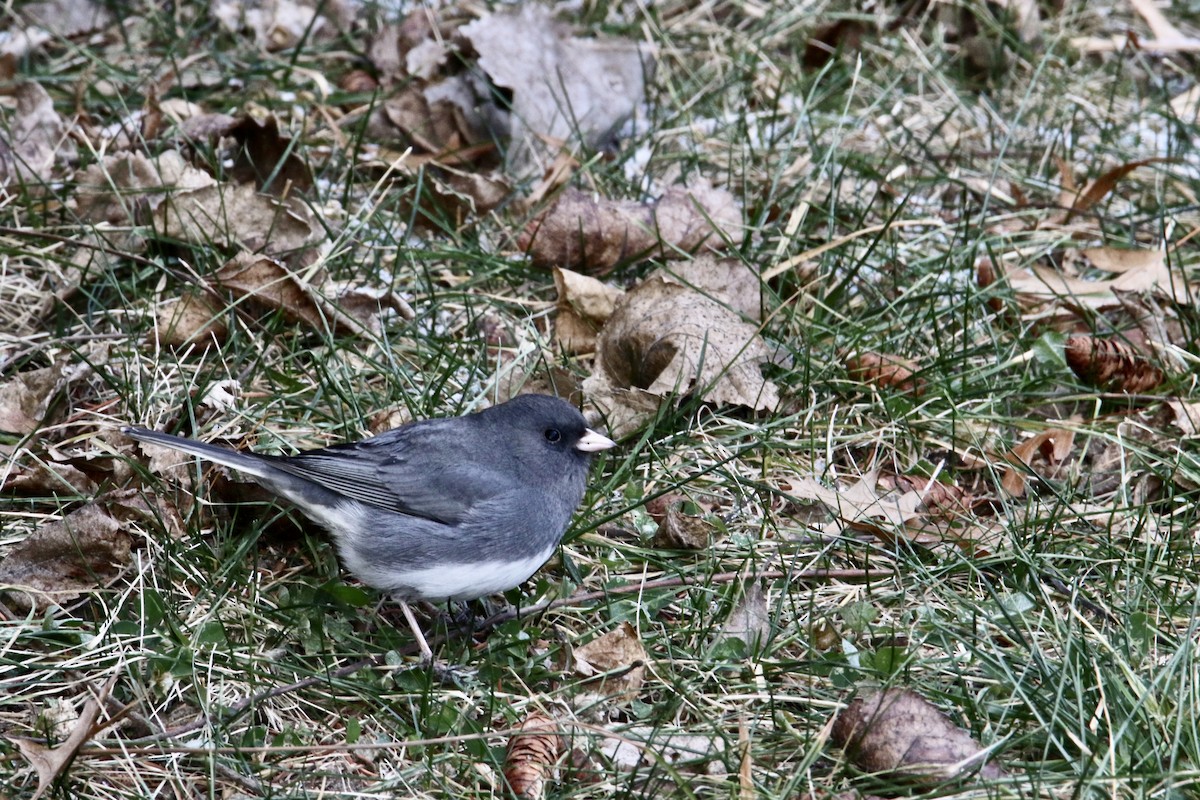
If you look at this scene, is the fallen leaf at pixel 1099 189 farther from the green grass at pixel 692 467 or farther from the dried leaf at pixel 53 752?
the dried leaf at pixel 53 752

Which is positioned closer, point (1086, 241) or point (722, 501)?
point (722, 501)

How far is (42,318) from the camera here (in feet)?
10.7

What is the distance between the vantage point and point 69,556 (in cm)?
258

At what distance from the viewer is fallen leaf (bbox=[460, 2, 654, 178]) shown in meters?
4.06

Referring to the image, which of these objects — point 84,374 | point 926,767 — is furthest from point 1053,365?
point 84,374

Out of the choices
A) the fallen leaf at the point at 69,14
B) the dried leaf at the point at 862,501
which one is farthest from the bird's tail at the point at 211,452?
the fallen leaf at the point at 69,14

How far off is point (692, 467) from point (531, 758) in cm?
99

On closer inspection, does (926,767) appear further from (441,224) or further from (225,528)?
(441,224)

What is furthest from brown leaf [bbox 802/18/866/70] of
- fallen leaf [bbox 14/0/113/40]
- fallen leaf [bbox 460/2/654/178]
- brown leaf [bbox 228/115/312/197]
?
fallen leaf [bbox 14/0/113/40]

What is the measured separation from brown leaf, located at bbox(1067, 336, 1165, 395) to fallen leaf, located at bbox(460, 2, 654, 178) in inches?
63.7

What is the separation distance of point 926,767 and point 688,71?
2.88 m

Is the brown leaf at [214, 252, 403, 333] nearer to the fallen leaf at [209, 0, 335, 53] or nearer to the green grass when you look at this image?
the green grass

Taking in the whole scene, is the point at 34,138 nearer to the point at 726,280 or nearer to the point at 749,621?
the point at 726,280

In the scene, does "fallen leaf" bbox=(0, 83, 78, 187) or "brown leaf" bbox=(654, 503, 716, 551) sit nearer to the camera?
"brown leaf" bbox=(654, 503, 716, 551)
